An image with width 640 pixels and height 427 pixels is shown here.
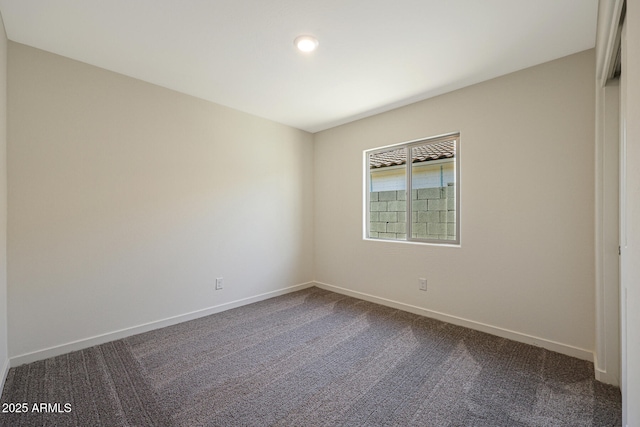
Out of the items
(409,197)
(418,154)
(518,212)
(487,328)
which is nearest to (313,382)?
(487,328)

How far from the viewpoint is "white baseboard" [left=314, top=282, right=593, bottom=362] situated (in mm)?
2207

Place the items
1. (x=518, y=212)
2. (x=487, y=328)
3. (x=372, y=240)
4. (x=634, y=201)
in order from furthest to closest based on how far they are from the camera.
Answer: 1. (x=372, y=240)
2. (x=487, y=328)
3. (x=518, y=212)
4. (x=634, y=201)

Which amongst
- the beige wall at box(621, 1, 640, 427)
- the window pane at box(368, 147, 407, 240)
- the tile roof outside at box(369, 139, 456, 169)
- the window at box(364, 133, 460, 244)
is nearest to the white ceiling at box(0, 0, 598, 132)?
the tile roof outside at box(369, 139, 456, 169)

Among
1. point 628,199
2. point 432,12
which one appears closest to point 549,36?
point 432,12

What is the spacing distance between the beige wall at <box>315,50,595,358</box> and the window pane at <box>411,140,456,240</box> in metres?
0.19

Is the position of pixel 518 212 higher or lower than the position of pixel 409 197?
lower

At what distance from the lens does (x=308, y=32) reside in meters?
1.98

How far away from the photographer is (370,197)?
12.5 feet

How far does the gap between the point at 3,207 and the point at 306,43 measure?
2423mm

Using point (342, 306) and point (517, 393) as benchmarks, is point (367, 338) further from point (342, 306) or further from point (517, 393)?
point (517, 393)

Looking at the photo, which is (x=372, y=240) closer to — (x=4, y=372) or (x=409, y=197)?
(x=409, y=197)

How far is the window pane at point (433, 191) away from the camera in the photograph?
9.94 ft

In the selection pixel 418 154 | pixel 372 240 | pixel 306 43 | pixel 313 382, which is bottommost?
pixel 313 382

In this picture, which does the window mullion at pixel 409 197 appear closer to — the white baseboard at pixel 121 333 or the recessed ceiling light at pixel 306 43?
the recessed ceiling light at pixel 306 43
